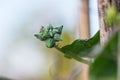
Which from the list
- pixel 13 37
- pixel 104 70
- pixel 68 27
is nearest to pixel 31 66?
pixel 68 27

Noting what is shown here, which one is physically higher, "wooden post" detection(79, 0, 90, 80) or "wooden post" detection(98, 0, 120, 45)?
"wooden post" detection(98, 0, 120, 45)

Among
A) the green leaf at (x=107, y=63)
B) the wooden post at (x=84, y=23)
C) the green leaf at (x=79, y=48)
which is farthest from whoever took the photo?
the wooden post at (x=84, y=23)

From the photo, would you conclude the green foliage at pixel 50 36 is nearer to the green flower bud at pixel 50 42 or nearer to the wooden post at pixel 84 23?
the green flower bud at pixel 50 42

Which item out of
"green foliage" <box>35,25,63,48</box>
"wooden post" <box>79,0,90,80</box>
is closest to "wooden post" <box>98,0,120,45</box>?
"green foliage" <box>35,25,63,48</box>

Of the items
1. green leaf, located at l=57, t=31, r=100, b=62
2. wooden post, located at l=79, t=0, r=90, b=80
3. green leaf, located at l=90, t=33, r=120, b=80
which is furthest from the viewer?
wooden post, located at l=79, t=0, r=90, b=80

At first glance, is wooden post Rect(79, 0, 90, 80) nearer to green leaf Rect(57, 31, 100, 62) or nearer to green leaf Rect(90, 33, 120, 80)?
green leaf Rect(57, 31, 100, 62)

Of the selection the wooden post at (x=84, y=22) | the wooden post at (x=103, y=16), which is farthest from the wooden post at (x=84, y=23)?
the wooden post at (x=103, y=16)

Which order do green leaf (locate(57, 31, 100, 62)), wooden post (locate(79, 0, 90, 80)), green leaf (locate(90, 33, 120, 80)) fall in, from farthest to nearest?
wooden post (locate(79, 0, 90, 80)), green leaf (locate(57, 31, 100, 62)), green leaf (locate(90, 33, 120, 80))
